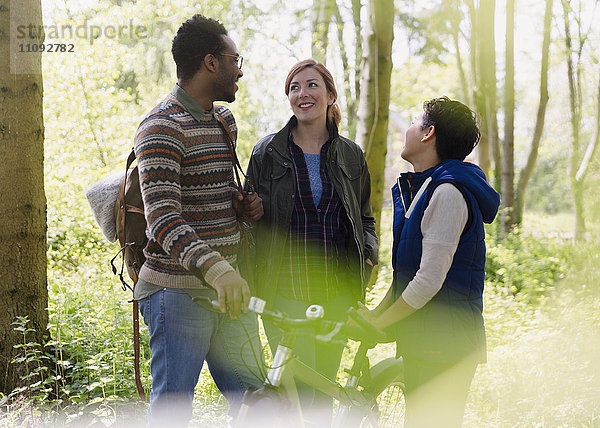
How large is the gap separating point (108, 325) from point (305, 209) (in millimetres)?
2992

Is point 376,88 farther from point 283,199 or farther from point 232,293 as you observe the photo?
point 232,293

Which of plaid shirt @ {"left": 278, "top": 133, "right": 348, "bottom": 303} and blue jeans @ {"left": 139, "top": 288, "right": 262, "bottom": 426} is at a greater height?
plaid shirt @ {"left": 278, "top": 133, "right": 348, "bottom": 303}

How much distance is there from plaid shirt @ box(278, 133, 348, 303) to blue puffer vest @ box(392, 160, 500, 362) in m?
0.52

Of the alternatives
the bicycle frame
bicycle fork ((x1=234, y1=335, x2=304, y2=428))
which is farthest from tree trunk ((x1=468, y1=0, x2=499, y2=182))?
bicycle fork ((x1=234, y1=335, x2=304, y2=428))

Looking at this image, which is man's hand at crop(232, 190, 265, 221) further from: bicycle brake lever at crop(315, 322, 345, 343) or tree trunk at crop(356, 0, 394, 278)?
tree trunk at crop(356, 0, 394, 278)

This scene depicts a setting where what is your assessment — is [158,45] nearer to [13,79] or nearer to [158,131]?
[13,79]

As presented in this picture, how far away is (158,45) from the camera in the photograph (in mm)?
14406

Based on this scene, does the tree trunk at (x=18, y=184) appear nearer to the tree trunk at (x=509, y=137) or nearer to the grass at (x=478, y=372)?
the grass at (x=478, y=372)

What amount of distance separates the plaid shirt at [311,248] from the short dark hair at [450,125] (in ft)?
2.31

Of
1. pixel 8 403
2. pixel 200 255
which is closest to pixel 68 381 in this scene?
pixel 8 403

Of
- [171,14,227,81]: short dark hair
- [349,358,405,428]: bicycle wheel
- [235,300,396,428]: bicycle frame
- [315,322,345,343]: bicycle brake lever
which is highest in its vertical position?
[171,14,227,81]: short dark hair

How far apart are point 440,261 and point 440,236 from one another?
3.5 inches

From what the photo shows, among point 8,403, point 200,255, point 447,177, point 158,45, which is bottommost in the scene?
point 8,403

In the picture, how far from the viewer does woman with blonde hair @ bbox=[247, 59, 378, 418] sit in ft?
9.23
